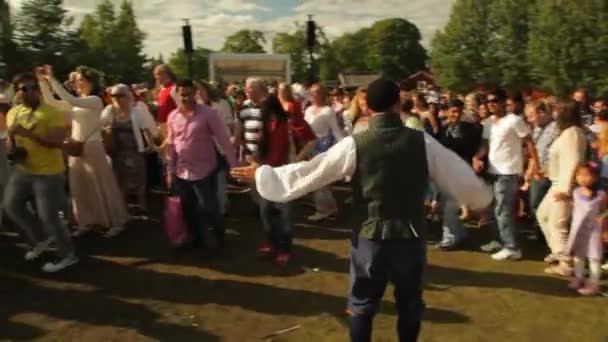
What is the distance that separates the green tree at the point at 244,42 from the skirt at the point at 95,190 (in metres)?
94.2

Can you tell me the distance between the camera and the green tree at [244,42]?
99719mm

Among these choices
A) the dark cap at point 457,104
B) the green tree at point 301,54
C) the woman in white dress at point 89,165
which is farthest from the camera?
the green tree at point 301,54

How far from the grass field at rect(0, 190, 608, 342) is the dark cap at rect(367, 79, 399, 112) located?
1848mm

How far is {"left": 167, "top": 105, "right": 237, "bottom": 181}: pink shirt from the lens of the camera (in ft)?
19.2

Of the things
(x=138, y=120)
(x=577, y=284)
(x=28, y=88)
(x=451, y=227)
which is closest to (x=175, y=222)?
A: (x=138, y=120)

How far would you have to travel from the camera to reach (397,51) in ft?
295

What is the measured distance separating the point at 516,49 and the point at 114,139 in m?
53.3

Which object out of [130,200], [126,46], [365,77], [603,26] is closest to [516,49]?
[603,26]

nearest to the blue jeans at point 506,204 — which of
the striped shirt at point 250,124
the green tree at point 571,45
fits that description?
the striped shirt at point 250,124

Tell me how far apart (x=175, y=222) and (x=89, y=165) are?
1.28 meters

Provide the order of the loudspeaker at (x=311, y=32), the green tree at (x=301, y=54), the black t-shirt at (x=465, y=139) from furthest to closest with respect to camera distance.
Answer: the green tree at (x=301, y=54), the loudspeaker at (x=311, y=32), the black t-shirt at (x=465, y=139)

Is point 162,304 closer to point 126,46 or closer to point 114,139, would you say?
point 114,139

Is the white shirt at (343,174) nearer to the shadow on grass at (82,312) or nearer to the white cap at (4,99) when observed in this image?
the shadow on grass at (82,312)

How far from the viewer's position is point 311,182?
342 cm
